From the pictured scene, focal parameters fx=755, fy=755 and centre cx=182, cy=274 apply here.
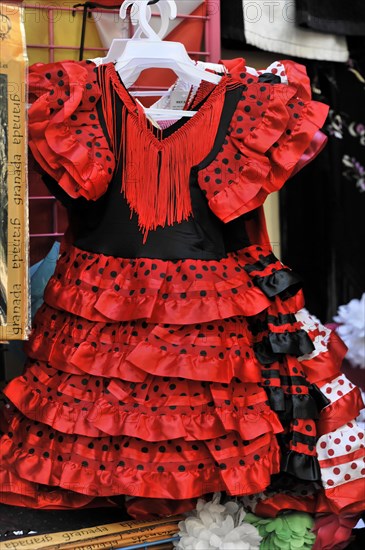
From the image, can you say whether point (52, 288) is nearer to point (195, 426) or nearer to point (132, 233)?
point (132, 233)

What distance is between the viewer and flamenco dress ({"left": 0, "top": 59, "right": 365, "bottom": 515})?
1.43 metres

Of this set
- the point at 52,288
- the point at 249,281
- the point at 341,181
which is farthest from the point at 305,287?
the point at 52,288

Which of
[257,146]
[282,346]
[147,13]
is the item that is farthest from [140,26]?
[282,346]

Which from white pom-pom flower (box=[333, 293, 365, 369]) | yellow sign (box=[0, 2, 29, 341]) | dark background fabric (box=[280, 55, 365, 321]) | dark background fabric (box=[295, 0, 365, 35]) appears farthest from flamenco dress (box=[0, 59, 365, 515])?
dark background fabric (box=[280, 55, 365, 321])

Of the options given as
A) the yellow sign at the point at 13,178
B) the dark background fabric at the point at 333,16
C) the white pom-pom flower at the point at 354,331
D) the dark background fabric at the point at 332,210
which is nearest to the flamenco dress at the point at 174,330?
the yellow sign at the point at 13,178

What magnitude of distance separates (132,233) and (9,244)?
0.97 feet

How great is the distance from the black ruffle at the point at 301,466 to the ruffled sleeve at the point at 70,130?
0.65 metres

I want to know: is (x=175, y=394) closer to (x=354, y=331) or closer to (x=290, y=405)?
(x=290, y=405)

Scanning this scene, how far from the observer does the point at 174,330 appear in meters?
1.47

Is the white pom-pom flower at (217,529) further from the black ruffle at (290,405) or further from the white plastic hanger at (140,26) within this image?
the white plastic hanger at (140,26)

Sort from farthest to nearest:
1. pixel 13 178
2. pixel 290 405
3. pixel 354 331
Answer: pixel 354 331 < pixel 290 405 < pixel 13 178

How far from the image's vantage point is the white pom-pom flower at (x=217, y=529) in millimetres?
1400

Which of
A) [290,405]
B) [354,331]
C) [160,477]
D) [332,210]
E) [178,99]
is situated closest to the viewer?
[160,477]

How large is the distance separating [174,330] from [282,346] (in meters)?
0.23
